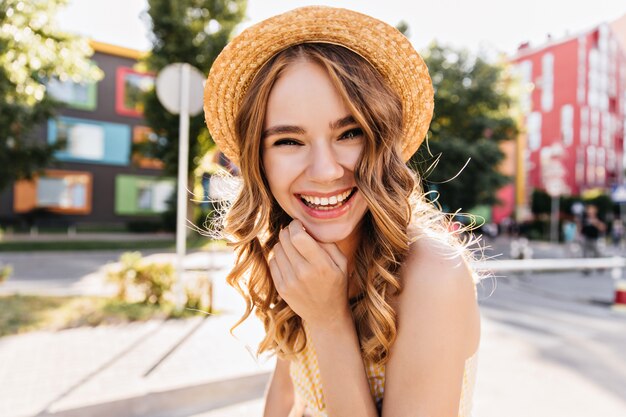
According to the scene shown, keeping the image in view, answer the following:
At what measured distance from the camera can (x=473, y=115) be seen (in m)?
22.1

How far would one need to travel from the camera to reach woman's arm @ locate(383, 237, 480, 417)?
1203 millimetres

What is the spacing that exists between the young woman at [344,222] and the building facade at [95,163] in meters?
26.2

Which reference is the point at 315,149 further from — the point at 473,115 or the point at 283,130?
the point at 473,115

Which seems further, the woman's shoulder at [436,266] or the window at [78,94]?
the window at [78,94]

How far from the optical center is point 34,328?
5.25 m

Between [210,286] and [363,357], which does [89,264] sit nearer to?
[210,286]

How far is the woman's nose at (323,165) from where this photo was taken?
1402mm

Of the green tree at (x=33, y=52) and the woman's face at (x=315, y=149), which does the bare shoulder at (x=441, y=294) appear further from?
the green tree at (x=33, y=52)

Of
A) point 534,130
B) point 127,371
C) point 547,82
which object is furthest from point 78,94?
point 534,130

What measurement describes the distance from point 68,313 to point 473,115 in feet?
66.2

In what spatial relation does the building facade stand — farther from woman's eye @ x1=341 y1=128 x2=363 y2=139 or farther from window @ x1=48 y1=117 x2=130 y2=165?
woman's eye @ x1=341 y1=128 x2=363 y2=139

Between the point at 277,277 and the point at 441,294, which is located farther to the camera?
the point at 277,277

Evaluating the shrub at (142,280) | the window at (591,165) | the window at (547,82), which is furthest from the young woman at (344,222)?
the window at (591,165)

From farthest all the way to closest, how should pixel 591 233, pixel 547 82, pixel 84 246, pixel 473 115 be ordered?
pixel 547 82 < pixel 473 115 < pixel 84 246 < pixel 591 233
